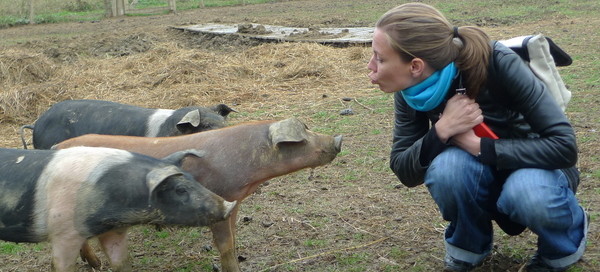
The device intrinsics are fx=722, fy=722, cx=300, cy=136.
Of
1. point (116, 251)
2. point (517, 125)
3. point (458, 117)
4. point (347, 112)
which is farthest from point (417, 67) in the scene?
point (347, 112)

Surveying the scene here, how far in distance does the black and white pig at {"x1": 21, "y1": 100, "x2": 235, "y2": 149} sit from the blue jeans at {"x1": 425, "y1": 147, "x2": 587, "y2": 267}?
178 cm

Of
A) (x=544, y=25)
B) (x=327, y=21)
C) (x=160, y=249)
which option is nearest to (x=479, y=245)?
(x=160, y=249)

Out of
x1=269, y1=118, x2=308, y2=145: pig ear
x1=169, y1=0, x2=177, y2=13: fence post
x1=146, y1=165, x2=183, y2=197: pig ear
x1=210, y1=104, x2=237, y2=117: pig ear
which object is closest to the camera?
x1=146, y1=165, x2=183, y2=197: pig ear

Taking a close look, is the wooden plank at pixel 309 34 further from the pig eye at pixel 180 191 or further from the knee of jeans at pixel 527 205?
the knee of jeans at pixel 527 205

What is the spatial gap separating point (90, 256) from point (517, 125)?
2.05 metres

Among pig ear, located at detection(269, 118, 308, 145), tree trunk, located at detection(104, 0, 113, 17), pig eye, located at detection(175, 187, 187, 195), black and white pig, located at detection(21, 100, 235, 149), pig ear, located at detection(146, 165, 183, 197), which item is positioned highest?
pig ear, located at detection(269, 118, 308, 145)

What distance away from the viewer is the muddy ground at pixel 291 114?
3.41 meters

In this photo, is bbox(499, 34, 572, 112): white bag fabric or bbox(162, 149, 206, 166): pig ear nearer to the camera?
bbox(499, 34, 572, 112): white bag fabric

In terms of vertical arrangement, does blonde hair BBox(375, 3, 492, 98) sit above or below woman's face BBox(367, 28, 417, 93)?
above

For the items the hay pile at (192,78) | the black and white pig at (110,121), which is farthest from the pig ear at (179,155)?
the hay pile at (192,78)

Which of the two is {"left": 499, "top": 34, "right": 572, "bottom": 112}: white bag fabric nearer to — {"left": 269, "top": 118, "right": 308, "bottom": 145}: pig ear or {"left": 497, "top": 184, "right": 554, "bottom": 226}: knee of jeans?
{"left": 497, "top": 184, "right": 554, "bottom": 226}: knee of jeans

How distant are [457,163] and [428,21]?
54 centimetres

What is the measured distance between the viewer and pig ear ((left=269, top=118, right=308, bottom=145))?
3.17m

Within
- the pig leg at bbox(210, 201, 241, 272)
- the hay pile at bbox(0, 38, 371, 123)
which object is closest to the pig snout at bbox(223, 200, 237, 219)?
the pig leg at bbox(210, 201, 241, 272)
